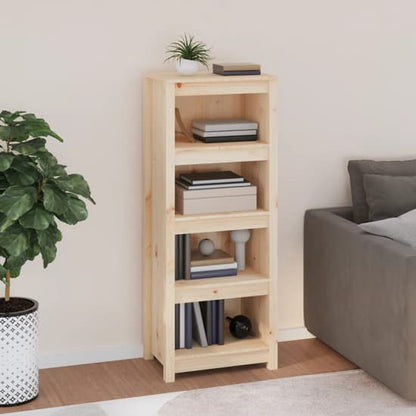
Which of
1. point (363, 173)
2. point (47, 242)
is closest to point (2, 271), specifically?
point (47, 242)

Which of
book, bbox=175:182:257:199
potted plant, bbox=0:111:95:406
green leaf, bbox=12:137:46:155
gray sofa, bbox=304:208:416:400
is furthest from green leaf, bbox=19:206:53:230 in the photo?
gray sofa, bbox=304:208:416:400

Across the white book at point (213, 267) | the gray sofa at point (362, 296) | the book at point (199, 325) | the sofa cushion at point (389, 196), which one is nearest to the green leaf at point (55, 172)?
the white book at point (213, 267)

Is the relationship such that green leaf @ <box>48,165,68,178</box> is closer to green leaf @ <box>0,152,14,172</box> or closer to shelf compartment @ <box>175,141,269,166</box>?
green leaf @ <box>0,152,14,172</box>

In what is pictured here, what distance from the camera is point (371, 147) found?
181 inches

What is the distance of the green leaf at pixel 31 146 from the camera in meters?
3.68

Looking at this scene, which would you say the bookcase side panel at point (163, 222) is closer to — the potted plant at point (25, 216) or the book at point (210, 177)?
the book at point (210, 177)

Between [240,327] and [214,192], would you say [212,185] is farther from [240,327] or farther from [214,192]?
[240,327]

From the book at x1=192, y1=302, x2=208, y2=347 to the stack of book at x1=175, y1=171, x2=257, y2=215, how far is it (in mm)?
428

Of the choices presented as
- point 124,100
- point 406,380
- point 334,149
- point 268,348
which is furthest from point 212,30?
point 406,380

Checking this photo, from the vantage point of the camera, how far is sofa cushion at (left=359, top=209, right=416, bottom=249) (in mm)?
3922

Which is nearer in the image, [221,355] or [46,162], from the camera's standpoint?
[46,162]

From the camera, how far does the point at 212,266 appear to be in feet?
13.7

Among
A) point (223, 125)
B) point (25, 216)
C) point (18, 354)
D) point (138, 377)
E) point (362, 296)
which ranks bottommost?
point (138, 377)

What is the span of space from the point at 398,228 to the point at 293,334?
2.99 ft
